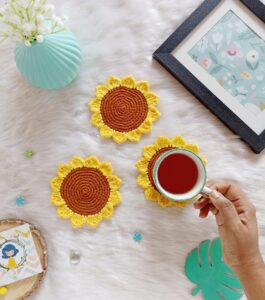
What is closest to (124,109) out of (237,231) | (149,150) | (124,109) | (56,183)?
(124,109)

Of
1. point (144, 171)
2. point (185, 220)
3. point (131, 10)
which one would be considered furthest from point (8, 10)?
point (185, 220)

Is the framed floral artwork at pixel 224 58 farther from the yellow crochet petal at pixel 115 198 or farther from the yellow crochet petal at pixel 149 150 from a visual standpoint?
the yellow crochet petal at pixel 115 198

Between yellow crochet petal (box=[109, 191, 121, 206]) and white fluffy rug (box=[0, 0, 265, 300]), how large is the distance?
16 millimetres

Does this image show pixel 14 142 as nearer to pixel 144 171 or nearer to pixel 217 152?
pixel 144 171

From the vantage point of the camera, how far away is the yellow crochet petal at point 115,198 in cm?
90

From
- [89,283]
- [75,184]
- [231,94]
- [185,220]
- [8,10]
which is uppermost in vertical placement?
[231,94]

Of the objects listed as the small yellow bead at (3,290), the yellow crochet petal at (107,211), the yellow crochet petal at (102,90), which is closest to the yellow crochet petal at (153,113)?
the yellow crochet petal at (102,90)

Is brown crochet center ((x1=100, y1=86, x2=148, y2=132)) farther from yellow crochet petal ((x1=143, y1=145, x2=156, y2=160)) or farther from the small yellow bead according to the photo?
the small yellow bead

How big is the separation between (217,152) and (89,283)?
0.39 meters

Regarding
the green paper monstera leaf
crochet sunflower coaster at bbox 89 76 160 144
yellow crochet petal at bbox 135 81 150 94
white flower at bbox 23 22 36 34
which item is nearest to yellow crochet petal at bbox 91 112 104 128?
crochet sunflower coaster at bbox 89 76 160 144

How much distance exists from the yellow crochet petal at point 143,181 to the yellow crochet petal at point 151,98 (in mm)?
153

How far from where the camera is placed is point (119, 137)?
0.90 m

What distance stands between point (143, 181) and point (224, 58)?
0.31 m

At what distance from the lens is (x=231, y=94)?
901mm
